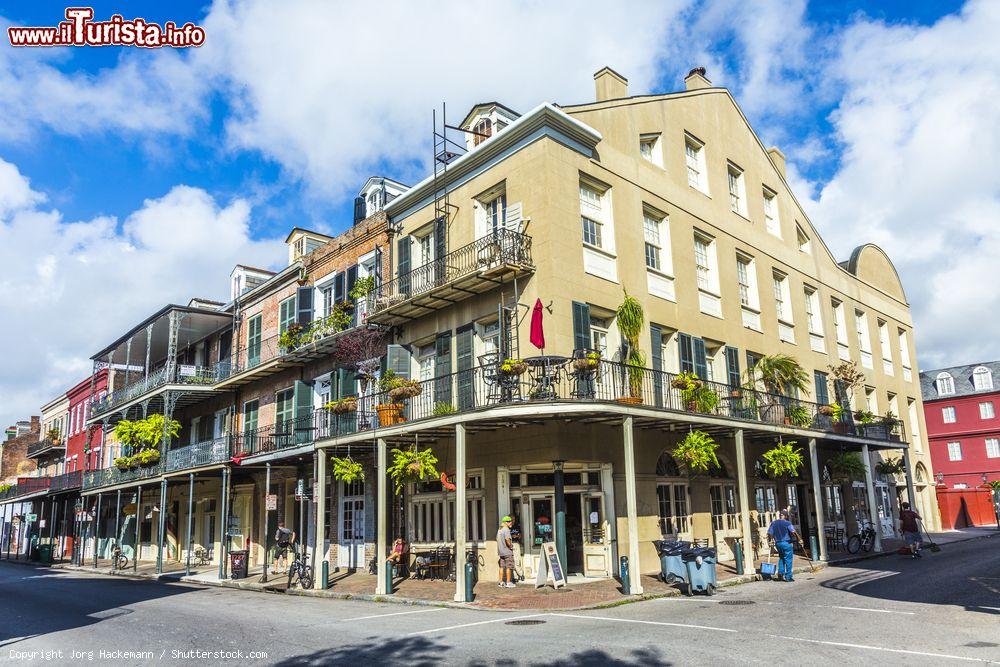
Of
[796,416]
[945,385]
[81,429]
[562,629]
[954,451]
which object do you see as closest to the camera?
[562,629]

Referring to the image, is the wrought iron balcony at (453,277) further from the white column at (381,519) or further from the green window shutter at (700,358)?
the green window shutter at (700,358)

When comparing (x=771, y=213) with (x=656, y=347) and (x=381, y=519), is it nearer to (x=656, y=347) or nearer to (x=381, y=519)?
(x=656, y=347)

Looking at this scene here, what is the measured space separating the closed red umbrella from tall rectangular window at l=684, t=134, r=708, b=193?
9417 mm

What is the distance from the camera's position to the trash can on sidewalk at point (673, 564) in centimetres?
1412

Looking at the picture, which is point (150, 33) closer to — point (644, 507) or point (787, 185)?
point (644, 507)

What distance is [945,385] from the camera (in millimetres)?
51156

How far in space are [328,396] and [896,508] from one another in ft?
74.3

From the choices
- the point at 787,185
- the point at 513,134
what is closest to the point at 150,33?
the point at 513,134

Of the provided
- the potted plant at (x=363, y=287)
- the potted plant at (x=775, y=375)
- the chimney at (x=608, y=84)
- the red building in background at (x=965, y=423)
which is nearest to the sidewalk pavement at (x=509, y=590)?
the potted plant at (x=775, y=375)

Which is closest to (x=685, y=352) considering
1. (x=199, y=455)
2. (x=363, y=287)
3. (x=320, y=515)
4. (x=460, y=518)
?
(x=460, y=518)

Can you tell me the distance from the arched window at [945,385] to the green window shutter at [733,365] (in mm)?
38040

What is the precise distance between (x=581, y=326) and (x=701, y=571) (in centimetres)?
564

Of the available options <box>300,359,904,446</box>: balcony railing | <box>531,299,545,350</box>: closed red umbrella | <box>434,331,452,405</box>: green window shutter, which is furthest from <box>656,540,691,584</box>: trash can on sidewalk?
<box>434,331,452,405</box>: green window shutter

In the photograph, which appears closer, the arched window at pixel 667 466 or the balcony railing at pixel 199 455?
the arched window at pixel 667 466
